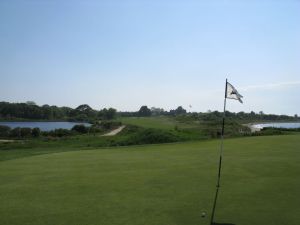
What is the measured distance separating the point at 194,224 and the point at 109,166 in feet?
24.1

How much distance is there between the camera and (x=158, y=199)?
810 centimetres

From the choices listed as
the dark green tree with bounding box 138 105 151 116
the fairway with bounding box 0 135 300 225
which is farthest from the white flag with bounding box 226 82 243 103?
the dark green tree with bounding box 138 105 151 116

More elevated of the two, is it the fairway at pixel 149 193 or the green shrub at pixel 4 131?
the fairway at pixel 149 193

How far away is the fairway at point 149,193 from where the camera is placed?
22.4ft

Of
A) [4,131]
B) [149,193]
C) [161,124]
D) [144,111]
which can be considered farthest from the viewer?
[144,111]

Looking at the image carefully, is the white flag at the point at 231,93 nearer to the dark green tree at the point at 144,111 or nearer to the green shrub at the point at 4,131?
the green shrub at the point at 4,131

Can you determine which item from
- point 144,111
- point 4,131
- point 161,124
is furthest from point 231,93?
point 144,111

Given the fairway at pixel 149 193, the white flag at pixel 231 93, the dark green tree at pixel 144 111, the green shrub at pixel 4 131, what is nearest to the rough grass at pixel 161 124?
A: the green shrub at pixel 4 131

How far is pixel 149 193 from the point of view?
341 inches

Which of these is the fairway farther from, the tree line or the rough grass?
the tree line

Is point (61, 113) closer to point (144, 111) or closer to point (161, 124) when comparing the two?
point (144, 111)

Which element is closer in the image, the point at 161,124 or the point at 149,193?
the point at 149,193

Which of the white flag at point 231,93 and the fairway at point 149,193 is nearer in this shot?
the fairway at point 149,193

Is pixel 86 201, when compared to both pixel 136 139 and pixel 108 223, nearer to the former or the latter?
pixel 108 223
